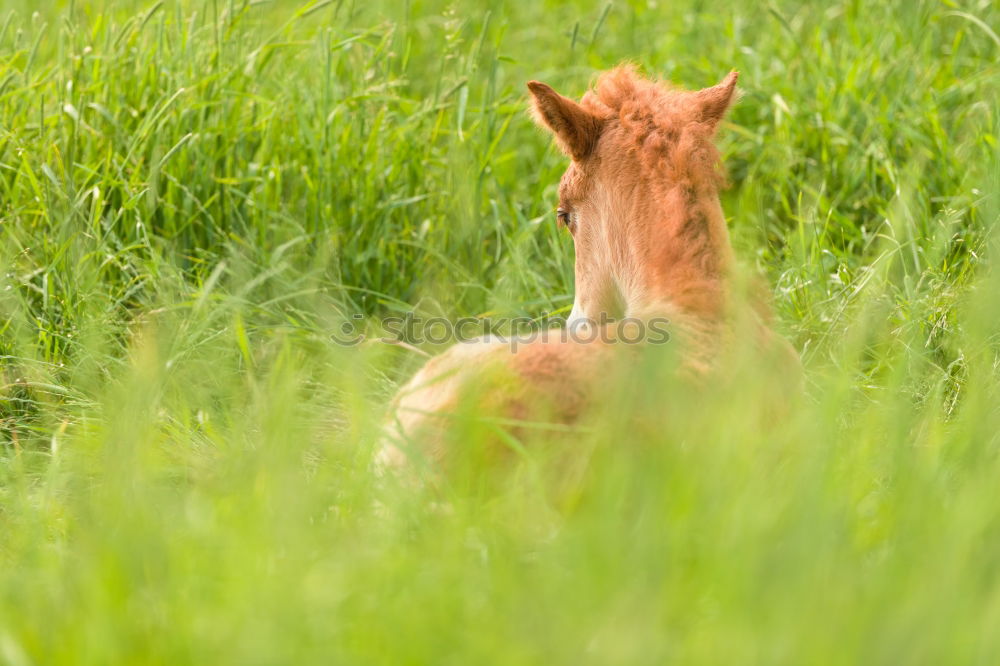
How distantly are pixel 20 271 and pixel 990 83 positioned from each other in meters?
4.32

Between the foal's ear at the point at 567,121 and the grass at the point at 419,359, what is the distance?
1.87ft

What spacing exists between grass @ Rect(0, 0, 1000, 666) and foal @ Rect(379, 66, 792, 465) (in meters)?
0.12

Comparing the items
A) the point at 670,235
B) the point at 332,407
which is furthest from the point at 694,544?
the point at 332,407

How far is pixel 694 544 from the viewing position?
2.32 m

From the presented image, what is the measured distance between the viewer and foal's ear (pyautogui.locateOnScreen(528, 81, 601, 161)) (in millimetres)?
3584

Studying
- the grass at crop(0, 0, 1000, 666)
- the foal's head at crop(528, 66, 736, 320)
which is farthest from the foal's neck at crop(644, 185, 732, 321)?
the grass at crop(0, 0, 1000, 666)

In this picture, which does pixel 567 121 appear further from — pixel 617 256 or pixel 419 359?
pixel 419 359

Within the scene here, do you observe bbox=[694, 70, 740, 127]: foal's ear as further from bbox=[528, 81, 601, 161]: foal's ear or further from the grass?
the grass

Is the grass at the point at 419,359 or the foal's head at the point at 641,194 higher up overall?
the foal's head at the point at 641,194

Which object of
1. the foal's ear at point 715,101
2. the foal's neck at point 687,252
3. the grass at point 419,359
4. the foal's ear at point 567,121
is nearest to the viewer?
the grass at point 419,359

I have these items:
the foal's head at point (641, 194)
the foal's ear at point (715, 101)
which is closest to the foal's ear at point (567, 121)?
the foal's head at point (641, 194)

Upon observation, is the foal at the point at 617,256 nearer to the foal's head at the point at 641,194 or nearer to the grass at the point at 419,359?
the foal's head at the point at 641,194

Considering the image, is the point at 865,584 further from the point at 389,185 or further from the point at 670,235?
the point at 389,185

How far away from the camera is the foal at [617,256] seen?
279 centimetres
